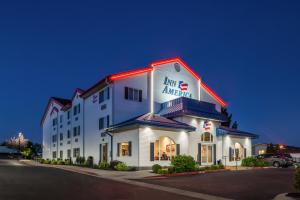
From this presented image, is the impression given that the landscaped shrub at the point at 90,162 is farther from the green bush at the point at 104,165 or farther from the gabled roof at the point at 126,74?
the gabled roof at the point at 126,74

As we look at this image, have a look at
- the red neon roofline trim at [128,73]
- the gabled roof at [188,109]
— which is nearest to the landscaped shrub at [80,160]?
the gabled roof at [188,109]

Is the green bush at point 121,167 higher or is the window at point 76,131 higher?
the window at point 76,131

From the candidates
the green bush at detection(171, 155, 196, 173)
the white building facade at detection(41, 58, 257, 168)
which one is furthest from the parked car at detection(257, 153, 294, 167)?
the green bush at detection(171, 155, 196, 173)

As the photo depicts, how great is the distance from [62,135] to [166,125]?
90.6 ft

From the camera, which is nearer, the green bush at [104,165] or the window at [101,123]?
the green bush at [104,165]

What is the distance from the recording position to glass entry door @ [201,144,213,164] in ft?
124

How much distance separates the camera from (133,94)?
37062 mm

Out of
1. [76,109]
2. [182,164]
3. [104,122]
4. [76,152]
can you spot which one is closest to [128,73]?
[104,122]

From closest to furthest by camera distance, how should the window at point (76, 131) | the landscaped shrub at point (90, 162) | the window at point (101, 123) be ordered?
the window at point (101, 123)
the landscaped shrub at point (90, 162)
the window at point (76, 131)

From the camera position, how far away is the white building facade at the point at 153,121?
106ft

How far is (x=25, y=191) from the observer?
1488cm

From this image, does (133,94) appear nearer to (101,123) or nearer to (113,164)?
(101,123)

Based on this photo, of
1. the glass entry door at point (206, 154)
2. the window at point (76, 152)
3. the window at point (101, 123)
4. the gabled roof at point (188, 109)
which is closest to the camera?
the gabled roof at point (188, 109)

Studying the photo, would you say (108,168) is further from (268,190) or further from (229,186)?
(268,190)
